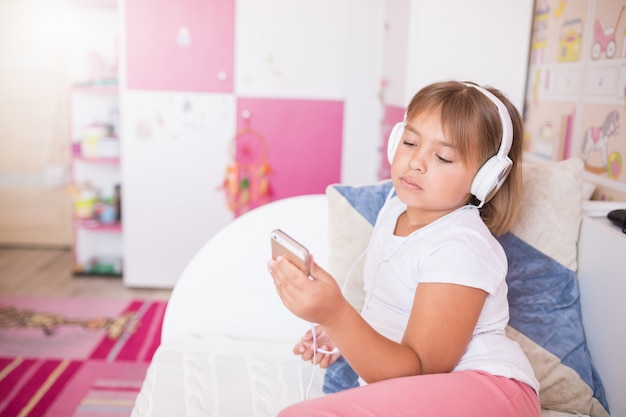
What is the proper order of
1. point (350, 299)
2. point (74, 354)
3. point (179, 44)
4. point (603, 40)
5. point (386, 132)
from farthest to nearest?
point (179, 44)
point (386, 132)
point (74, 354)
point (603, 40)
point (350, 299)

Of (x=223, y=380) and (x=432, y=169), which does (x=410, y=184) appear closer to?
(x=432, y=169)

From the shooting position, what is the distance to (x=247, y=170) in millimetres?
3258

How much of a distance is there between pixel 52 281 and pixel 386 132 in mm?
1913

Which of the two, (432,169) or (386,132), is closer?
(432,169)

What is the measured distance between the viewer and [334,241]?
1.54 meters

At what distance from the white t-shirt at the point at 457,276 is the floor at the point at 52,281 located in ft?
7.07

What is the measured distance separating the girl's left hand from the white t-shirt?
0.56 feet

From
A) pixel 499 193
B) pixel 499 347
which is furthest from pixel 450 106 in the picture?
pixel 499 347

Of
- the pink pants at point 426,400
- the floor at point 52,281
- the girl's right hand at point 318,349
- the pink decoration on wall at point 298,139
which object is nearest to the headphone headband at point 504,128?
the pink pants at point 426,400

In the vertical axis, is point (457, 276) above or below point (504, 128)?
below

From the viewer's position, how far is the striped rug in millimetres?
2047

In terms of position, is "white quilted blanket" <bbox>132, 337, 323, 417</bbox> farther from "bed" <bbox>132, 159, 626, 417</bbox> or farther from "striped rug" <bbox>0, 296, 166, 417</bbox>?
"striped rug" <bbox>0, 296, 166, 417</bbox>

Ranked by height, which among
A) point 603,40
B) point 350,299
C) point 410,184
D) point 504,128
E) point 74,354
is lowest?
point 74,354

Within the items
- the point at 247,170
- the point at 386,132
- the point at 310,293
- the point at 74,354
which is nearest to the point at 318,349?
the point at 310,293
